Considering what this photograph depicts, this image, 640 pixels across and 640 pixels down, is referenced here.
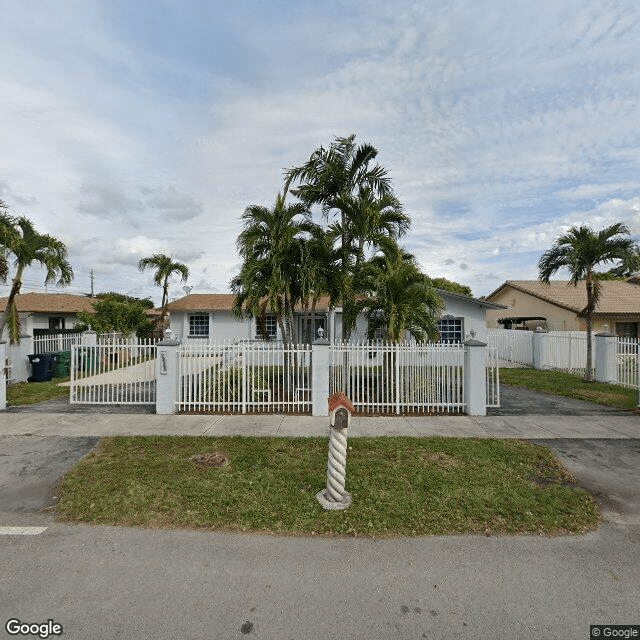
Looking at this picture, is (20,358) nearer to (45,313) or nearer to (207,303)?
(207,303)

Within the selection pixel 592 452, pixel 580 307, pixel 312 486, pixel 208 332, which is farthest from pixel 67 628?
pixel 580 307

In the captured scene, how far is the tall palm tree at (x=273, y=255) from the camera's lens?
9141 mm

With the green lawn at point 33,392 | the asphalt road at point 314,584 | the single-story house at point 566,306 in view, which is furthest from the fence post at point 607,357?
the green lawn at point 33,392

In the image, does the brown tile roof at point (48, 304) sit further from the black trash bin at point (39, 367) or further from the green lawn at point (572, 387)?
the green lawn at point (572, 387)

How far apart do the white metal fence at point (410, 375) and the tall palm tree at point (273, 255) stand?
2055 mm

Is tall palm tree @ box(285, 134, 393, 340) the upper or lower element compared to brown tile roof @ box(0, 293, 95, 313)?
upper

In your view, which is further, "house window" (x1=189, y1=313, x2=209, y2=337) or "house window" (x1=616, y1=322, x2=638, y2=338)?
"house window" (x1=616, y1=322, x2=638, y2=338)

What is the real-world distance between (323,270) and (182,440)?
205 inches

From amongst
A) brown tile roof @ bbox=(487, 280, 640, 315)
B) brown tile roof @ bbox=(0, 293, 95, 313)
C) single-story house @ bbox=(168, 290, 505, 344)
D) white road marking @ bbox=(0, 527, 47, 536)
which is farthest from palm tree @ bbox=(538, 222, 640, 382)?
brown tile roof @ bbox=(0, 293, 95, 313)

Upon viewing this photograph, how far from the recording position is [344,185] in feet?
34.5

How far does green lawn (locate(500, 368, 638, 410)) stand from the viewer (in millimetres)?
9754

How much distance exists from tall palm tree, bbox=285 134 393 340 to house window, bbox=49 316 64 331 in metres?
26.7

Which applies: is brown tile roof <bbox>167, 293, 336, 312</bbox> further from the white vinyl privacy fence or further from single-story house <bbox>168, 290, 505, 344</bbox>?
the white vinyl privacy fence

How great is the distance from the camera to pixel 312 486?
471 centimetres
